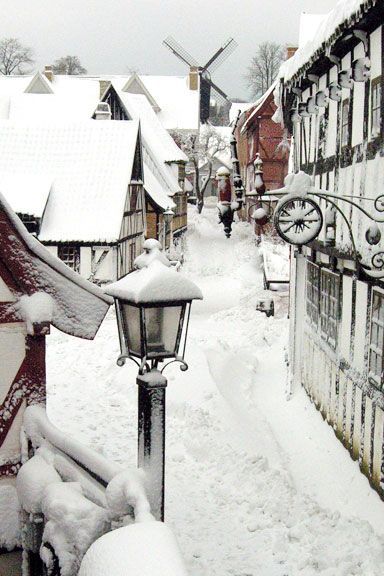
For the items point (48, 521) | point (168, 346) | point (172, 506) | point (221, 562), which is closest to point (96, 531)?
point (48, 521)

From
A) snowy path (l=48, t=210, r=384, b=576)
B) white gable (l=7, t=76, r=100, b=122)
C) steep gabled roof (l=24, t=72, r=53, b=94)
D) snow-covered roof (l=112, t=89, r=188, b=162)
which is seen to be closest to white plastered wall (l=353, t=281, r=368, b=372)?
snowy path (l=48, t=210, r=384, b=576)

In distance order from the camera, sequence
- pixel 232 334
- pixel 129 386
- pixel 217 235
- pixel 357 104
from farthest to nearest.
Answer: pixel 217 235, pixel 232 334, pixel 129 386, pixel 357 104

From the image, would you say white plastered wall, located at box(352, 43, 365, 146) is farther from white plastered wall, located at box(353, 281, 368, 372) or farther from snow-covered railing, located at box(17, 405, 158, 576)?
snow-covered railing, located at box(17, 405, 158, 576)

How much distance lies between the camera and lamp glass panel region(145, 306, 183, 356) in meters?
4.84

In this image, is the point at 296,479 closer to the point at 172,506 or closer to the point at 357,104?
the point at 172,506

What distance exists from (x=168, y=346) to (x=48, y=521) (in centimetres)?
149

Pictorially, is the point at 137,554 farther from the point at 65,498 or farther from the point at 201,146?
the point at 201,146

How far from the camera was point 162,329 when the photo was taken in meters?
4.88

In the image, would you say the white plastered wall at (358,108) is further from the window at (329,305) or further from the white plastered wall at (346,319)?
the window at (329,305)

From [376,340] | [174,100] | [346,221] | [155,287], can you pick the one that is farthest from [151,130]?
[155,287]

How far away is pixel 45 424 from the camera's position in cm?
588

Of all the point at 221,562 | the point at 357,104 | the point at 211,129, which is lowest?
the point at 221,562

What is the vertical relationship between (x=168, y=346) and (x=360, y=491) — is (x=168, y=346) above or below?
above

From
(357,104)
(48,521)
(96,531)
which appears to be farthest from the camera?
(357,104)
